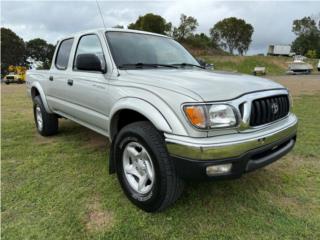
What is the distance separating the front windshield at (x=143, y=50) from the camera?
132 inches

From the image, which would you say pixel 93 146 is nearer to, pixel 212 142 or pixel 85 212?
pixel 85 212

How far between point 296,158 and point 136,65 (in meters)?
2.64

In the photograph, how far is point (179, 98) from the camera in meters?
2.35

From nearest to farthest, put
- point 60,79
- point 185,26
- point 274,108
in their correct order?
point 274,108 → point 60,79 → point 185,26

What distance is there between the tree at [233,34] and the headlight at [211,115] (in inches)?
2839

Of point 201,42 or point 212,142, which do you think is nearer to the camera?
point 212,142

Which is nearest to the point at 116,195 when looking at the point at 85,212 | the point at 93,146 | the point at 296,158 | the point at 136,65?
the point at 85,212

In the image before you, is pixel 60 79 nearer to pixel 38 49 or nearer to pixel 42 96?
pixel 42 96

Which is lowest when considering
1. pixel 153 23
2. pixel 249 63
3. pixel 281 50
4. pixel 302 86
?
pixel 302 86

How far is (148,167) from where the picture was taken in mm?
2678

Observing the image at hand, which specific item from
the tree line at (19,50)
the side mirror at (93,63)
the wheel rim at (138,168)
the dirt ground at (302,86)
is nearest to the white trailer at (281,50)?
the dirt ground at (302,86)

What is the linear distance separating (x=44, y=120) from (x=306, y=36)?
79436 mm

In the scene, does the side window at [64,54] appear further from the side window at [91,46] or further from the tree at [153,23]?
the tree at [153,23]

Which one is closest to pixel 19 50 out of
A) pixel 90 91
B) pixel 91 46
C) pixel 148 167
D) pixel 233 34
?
pixel 233 34
